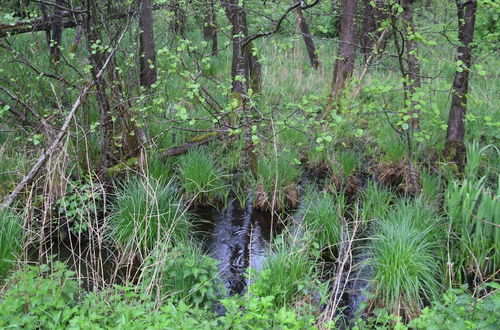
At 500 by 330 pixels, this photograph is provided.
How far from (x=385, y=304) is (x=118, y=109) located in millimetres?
3647

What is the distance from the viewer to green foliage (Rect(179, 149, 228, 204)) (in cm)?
578

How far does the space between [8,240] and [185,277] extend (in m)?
1.58

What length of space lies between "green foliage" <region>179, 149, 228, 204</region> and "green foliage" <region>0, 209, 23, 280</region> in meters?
1.96

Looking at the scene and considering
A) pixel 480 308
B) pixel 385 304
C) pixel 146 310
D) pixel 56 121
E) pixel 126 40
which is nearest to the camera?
pixel 480 308

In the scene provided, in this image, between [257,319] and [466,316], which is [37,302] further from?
[466,316]

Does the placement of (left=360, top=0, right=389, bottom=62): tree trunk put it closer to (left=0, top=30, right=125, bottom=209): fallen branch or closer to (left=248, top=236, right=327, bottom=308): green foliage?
(left=248, top=236, right=327, bottom=308): green foliage

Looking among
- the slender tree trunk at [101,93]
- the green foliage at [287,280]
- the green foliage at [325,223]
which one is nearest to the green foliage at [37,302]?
the green foliage at [287,280]

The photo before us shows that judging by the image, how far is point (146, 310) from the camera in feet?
10.2

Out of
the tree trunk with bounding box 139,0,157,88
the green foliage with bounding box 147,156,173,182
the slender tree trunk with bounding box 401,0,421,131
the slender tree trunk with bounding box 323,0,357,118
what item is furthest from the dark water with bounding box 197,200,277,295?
the slender tree trunk with bounding box 323,0,357,118

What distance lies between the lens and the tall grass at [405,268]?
3.82 meters

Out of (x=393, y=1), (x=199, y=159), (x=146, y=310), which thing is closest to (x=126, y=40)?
(x=199, y=159)

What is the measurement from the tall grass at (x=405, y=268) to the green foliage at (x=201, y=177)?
225cm

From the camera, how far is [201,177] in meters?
5.80

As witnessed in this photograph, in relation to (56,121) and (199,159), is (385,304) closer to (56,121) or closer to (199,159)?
(199,159)
